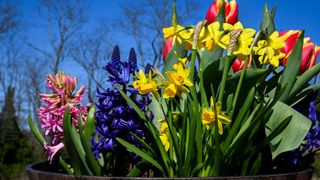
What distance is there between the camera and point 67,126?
0.83 metres

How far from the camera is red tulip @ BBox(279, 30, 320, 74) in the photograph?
37.7 inches

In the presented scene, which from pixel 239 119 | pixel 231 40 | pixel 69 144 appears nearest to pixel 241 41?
pixel 231 40

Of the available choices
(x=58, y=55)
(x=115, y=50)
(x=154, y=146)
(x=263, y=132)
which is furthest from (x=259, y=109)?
(x=58, y=55)

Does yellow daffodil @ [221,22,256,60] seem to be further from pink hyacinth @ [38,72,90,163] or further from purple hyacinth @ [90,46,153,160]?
pink hyacinth @ [38,72,90,163]

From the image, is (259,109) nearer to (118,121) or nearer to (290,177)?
(290,177)

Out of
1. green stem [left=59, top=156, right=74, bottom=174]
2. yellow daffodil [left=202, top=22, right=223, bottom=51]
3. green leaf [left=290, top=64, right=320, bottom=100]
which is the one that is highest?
yellow daffodil [left=202, top=22, right=223, bottom=51]

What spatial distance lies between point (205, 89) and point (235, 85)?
0.06m

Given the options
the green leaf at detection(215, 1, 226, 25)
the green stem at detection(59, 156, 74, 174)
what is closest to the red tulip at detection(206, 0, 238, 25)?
the green leaf at detection(215, 1, 226, 25)

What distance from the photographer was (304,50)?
0.99 meters

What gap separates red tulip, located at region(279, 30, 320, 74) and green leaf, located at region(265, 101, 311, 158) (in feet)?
0.59

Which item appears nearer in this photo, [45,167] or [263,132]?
[263,132]

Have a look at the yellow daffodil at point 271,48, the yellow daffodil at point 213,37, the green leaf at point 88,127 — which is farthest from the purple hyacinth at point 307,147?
the green leaf at point 88,127

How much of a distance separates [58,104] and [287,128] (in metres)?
0.47

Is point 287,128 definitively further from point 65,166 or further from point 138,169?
point 65,166
